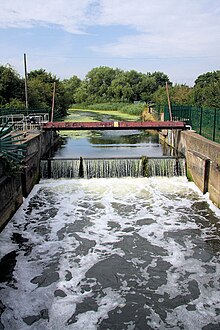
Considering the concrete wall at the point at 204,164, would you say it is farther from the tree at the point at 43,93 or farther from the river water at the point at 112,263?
the tree at the point at 43,93

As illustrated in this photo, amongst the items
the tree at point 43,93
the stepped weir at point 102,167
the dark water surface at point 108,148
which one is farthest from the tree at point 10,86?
the stepped weir at point 102,167

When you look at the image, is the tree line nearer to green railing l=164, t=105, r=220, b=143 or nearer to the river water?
green railing l=164, t=105, r=220, b=143

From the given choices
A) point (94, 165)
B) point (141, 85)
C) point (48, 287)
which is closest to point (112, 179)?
point (94, 165)

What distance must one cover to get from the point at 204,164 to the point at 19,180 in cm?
698

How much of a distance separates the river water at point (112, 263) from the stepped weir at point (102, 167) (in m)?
2.47

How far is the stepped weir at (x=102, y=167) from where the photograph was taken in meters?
16.1

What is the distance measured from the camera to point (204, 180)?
1348 centimetres

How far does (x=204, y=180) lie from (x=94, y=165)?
5173 mm

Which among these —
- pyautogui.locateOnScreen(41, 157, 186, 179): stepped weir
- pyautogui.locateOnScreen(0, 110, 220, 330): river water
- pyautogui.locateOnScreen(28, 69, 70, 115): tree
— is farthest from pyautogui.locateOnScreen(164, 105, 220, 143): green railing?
pyautogui.locateOnScreen(28, 69, 70, 115): tree

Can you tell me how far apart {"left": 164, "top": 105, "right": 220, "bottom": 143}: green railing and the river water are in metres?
3.94

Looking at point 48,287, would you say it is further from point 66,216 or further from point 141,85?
point 141,85

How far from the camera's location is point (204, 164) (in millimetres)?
13375

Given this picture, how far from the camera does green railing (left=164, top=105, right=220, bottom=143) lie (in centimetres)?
1589

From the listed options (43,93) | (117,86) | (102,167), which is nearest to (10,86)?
(43,93)
